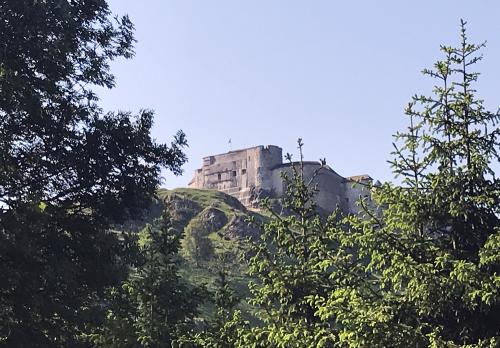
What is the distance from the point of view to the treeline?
9586 mm

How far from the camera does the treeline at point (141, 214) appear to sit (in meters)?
9.59

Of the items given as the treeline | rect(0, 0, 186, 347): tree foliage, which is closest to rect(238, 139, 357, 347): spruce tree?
the treeline

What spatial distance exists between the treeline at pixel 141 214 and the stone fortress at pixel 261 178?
294 feet

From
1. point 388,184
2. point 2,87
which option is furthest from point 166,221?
point 388,184

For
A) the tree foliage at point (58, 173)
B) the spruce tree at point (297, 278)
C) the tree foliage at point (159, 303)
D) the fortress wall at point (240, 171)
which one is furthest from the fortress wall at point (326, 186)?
the tree foliage at point (58, 173)

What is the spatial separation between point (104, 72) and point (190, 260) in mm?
70264

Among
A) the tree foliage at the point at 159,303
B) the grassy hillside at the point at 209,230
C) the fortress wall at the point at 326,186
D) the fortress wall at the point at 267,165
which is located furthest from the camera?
the fortress wall at the point at 267,165

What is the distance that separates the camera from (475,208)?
1009cm

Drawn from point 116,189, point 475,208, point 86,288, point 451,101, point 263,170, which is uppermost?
point 263,170

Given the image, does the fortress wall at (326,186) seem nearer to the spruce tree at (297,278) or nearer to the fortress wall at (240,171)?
the fortress wall at (240,171)

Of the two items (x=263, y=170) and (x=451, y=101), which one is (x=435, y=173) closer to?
(x=451, y=101)

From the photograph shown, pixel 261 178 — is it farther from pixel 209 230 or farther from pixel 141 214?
pixel 141 214

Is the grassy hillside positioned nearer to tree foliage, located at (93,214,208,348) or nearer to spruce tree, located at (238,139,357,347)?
tree foliage, located at (93,214,208,348)

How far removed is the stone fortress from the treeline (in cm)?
8947
